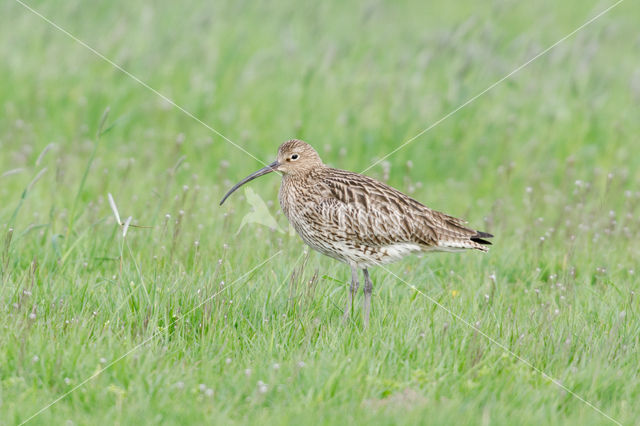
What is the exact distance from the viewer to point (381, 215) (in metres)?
7.11

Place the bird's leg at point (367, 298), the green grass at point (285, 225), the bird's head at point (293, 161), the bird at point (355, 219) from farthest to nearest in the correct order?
the bird's head at point (293, 161) → the bird at point (355, 219) → the bird's leg at point (367, 298) → the green grass at point (285, 225)

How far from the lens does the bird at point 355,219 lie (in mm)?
7012

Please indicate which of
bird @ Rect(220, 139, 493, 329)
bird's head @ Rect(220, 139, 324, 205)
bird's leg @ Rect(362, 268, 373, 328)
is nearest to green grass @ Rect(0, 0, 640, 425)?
bird's leg @ Rect(362, 268, 373, 328)

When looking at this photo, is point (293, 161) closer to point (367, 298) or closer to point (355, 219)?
point (355, 219)

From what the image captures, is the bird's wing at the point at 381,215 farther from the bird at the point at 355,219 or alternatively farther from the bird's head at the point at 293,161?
the bird's head at the point at 293,161

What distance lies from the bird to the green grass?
364mm

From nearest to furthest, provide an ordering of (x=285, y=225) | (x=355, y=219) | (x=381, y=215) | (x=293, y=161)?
(x=355, y=219), (x=381, y=215), (x=293, y=161), (x=285, y=225)

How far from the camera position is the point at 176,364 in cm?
598

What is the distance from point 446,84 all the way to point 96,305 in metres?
8.28

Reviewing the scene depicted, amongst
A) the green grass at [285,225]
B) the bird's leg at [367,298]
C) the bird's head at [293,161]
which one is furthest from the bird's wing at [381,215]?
the green grass at [285,225]

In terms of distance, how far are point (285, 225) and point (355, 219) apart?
1.92 meters

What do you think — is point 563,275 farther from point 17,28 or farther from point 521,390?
point 17,28

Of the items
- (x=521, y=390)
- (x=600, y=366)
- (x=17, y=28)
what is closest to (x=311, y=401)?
(x=521, y=390)

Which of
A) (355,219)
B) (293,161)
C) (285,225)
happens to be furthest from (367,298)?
(285,225)
